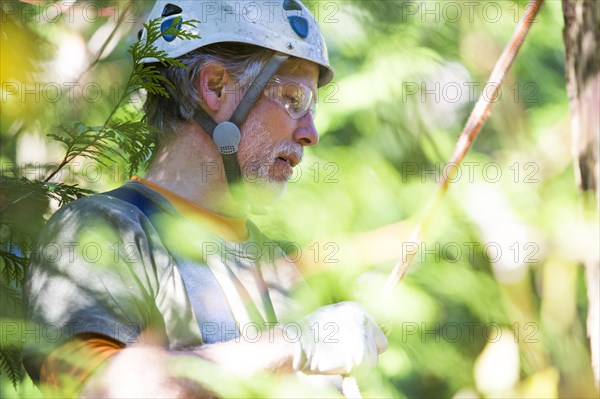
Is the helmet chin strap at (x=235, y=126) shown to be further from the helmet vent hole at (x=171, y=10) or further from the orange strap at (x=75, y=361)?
the orange strap at (x=75, y=361)

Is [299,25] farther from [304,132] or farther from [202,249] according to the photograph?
[202,249]

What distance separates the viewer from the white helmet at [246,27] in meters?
3.31

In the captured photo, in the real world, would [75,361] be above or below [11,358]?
above

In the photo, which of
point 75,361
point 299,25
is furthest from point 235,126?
point 75,361

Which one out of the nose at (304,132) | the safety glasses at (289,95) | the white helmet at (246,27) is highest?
the white helmet at (246,27)

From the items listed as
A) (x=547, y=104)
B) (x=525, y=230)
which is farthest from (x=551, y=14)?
(x=525, y=230)

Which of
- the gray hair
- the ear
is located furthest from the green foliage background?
the ear

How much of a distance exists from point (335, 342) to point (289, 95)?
3.13 ft

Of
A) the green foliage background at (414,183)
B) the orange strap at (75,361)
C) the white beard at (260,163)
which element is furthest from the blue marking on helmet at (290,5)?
the orange strap at (75,361)

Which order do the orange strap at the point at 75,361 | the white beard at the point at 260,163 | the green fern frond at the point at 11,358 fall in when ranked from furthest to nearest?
the white beard at the point at 260,163 < the green fern frond at the point at 11,358 < the orange strap at the point at 75,361

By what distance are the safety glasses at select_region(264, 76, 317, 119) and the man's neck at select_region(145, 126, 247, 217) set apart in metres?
0.25

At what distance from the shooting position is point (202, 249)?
2.98m

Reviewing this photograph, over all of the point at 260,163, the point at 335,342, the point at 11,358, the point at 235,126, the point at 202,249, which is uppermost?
the point at 235,126

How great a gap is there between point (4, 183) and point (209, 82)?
2.36 ft
